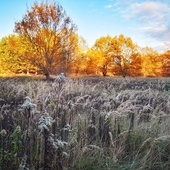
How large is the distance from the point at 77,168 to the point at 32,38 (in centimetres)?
2186

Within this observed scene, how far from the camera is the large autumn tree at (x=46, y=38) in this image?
23234 millimetres

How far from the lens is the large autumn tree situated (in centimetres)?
2323

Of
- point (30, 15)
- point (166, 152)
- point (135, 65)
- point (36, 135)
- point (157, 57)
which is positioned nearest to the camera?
point (36, 135)

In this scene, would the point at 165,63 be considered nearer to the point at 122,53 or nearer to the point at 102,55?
the point at 122,53

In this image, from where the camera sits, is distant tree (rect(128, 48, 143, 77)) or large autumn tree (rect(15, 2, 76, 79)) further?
distant tree (rect(128, 48, 143, 77))

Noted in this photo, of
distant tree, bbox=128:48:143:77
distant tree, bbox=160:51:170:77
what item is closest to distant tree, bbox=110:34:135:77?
distant tree, bbox=128:48:143:77

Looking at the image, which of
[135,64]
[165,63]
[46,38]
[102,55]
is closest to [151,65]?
[165,63]

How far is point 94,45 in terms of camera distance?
54.2m

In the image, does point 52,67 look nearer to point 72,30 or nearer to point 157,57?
point 72,30

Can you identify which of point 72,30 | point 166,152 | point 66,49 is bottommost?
point 166,152

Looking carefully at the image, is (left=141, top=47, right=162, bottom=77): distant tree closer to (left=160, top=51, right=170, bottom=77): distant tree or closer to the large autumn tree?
(left=160, top=51, right=170, bottom=77): distant tree

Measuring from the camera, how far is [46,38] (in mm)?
24438

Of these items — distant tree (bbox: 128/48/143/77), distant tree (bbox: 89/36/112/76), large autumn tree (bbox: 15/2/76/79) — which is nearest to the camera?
large autumn tree (bbox: 15/2/76/79)

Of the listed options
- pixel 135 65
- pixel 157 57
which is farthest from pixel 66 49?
pixel 157 57
